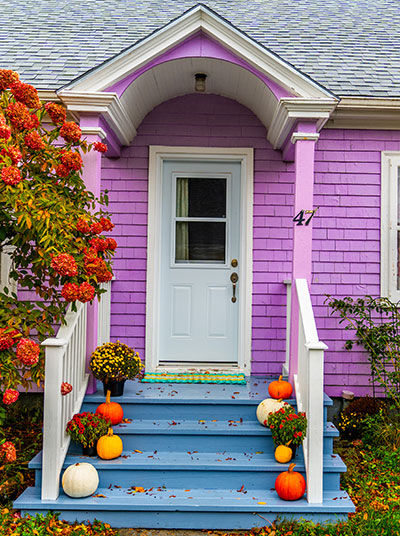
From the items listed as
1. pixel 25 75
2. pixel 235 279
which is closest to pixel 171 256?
pixel 235 279

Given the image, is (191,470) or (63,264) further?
(191,470)

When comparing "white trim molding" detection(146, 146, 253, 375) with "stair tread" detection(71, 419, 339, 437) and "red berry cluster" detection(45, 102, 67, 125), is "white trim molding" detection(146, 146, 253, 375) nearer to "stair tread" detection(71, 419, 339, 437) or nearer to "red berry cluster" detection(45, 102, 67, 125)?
"stair tread" detection(71, 419, 339, 437)

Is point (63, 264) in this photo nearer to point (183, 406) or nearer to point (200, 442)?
point (183, 406)

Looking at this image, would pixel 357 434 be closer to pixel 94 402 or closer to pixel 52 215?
pixel 94 402

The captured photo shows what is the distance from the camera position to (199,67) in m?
4.42

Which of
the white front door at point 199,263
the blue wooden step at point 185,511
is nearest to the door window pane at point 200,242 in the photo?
the white front door at point 199,263

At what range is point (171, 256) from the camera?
17.2 ft

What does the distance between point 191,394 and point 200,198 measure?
6.78 ft

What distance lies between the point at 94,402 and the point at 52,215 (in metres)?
1.53

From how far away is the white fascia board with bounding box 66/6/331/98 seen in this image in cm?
396

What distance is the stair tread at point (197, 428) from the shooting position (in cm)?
378

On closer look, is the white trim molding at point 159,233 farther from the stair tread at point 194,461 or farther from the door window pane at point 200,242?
the stair tread at point 194,461

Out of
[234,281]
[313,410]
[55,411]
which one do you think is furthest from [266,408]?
[234,281]

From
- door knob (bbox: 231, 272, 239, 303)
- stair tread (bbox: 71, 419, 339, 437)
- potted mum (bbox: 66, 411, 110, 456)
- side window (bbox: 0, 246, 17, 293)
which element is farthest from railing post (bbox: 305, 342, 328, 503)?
side window (bbox: 0, 246, 17, 293)
